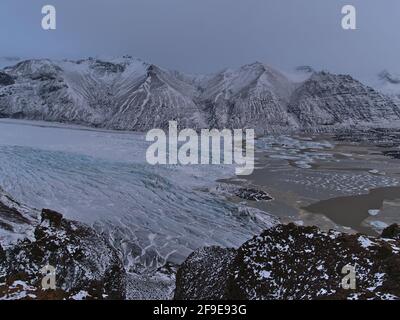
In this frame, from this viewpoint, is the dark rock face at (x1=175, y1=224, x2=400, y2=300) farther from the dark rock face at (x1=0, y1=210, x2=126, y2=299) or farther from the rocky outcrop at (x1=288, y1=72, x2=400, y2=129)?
the rocky outcrop at (x1=288, y1=72, x2=400, y2=129)

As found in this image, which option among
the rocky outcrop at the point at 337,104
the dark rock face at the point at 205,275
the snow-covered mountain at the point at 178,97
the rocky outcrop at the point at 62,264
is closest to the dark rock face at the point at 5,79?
the snow-covered mountain at the point at 178,97

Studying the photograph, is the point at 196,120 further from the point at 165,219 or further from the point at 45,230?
the point at 45,230

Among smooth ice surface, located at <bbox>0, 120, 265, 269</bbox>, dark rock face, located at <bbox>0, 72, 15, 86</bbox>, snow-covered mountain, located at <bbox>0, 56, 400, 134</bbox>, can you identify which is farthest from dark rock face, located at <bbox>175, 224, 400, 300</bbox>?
dark rock face, located at <bbox>0, 72, 15, 86</bbox>

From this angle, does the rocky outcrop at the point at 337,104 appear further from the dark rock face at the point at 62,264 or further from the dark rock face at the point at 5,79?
the dark rock face at the point at 62,264

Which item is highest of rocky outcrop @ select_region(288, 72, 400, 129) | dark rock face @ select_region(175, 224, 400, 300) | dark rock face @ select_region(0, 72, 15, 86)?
dark rock face @ select_region(0, 72, 15, 86)

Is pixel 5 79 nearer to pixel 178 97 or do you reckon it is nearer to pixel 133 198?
pixel 178 97

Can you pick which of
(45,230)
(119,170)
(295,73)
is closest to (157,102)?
(295,73)
